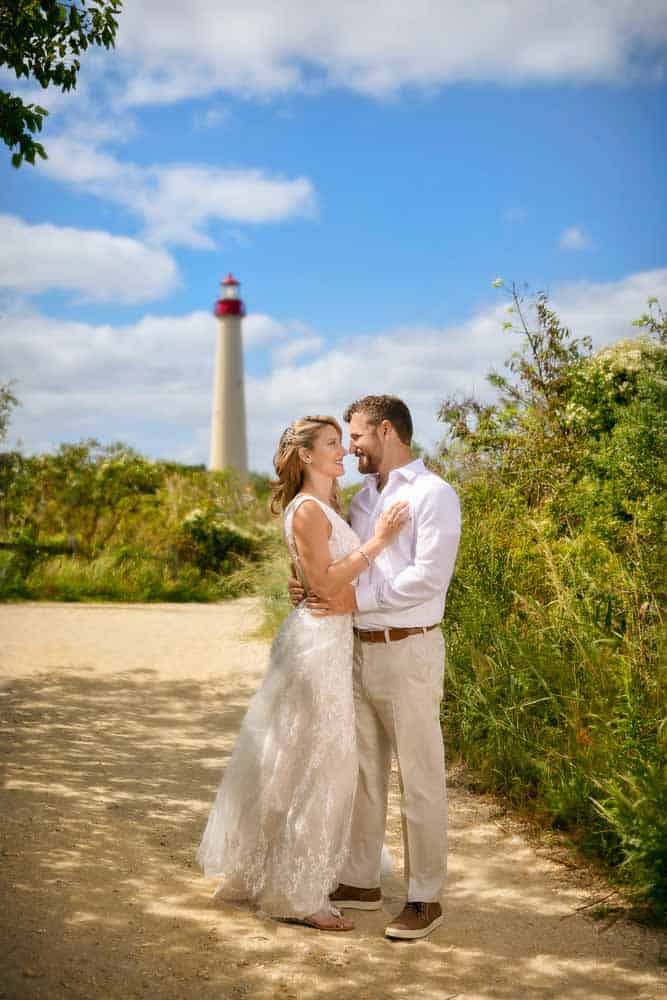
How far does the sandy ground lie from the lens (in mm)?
3486

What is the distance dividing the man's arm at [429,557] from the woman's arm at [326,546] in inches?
A: 4.1

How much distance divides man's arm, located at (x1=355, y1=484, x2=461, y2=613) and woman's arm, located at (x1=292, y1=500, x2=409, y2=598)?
0.11 metres

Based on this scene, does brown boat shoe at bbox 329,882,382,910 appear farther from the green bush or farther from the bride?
the green bush

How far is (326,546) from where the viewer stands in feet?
12.9

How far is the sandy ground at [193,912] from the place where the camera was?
3.49 m

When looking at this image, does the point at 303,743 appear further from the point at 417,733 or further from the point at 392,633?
the point at 392,633

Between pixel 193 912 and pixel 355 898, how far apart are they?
69 centimetres

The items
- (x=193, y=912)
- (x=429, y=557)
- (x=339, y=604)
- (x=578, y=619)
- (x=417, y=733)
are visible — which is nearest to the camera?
(x=429, y=557)

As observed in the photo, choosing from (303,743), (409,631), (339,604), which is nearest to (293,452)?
(339,604)

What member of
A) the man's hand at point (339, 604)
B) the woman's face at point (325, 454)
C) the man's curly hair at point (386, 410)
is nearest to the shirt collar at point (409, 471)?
the man's curly hair at point (386, 410)

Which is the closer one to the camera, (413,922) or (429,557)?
(429,557)

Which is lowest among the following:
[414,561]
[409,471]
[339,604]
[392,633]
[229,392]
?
[392,633]

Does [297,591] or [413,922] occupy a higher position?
[297,591]

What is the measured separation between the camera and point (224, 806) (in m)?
4.12
